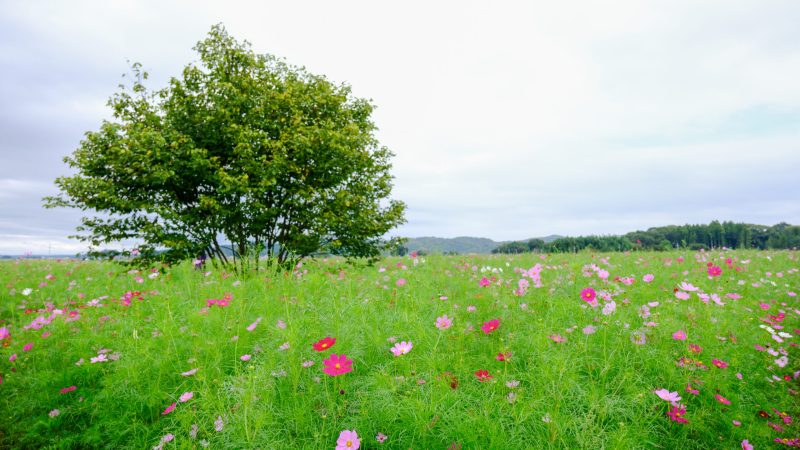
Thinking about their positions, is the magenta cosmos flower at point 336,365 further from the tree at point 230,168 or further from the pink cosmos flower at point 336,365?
the tree at point 230,168

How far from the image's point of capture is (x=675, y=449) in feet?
11.0

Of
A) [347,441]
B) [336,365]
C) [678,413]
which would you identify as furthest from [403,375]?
[678,413]

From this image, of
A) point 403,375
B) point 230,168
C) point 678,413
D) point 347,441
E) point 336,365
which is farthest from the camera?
point 230,168

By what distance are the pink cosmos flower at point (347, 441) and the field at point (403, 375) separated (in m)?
0.01

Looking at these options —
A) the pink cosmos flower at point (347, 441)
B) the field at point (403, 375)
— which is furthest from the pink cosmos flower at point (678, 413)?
the pink cosmos flower at point (347, 441)

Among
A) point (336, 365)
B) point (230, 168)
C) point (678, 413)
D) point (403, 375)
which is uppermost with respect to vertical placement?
point (230, 168)

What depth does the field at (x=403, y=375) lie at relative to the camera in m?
3.16

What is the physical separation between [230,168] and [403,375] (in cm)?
775

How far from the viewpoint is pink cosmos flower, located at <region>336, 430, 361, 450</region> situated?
2.63m

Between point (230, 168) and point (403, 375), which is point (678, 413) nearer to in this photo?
point (403, 375)

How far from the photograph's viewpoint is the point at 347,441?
2.67 metres

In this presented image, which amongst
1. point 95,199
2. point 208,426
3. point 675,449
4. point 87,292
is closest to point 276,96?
point 95,199

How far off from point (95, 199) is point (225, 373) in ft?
26.3

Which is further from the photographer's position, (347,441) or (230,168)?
(230,168)
